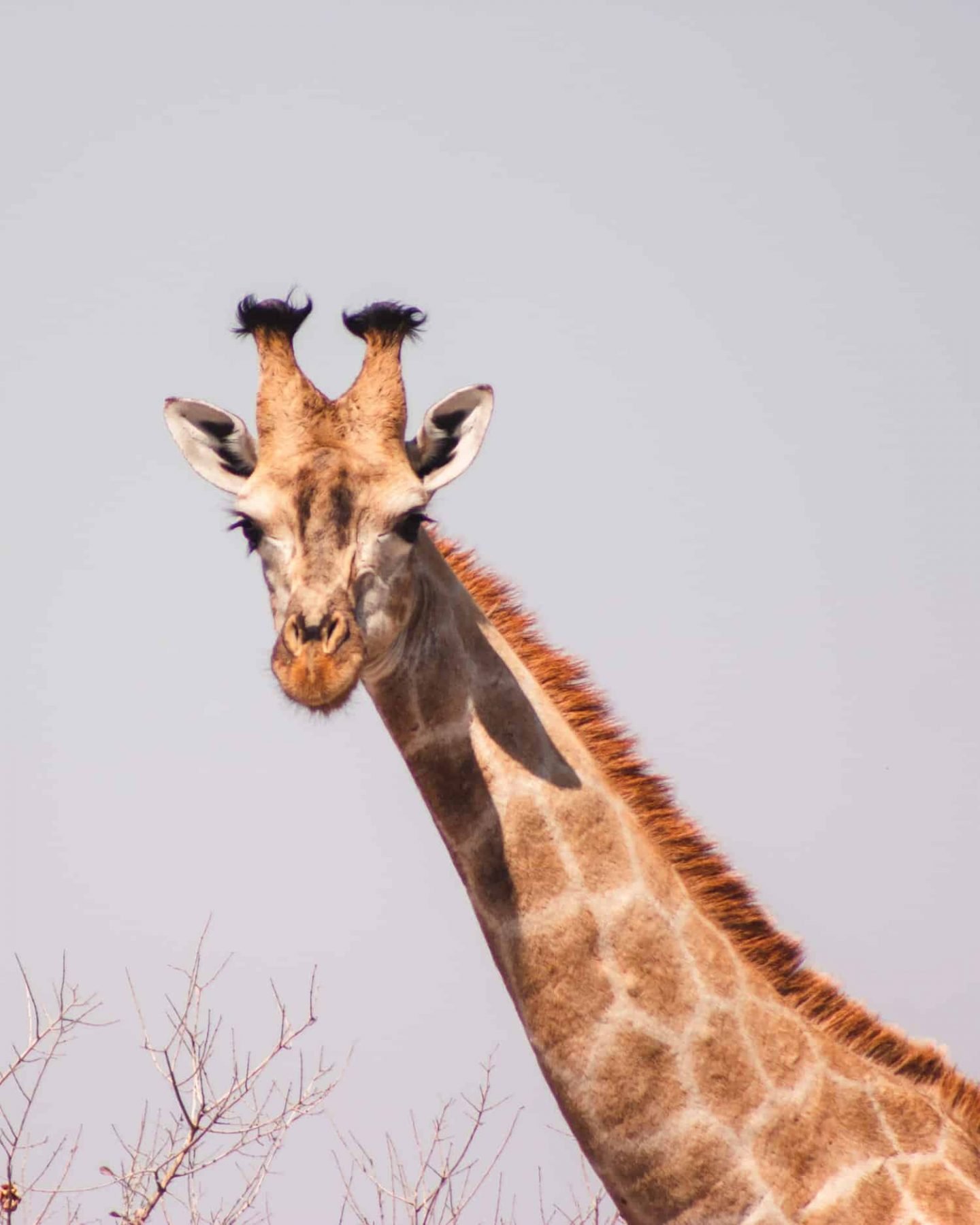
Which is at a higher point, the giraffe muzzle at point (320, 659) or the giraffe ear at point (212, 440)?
the giraffe ear at point (212, 440)

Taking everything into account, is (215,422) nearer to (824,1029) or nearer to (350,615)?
(350,615)

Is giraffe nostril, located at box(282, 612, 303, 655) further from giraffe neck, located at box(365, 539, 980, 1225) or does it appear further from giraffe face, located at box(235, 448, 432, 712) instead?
giraffe neck, located at box(365, 539, 980, 1225)

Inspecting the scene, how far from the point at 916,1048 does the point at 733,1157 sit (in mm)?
1357

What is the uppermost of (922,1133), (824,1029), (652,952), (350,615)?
(350,615)

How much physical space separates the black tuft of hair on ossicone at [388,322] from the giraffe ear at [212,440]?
0.92 metres

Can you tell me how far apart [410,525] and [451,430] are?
85cm

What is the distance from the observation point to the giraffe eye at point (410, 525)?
29.8 feet

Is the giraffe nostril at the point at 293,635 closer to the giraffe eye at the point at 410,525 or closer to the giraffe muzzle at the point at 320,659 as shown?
the giraffe muzzle at the point at 320,659

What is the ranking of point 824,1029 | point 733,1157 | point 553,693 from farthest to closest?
point 553,693 → point 824,1029 → point 733,1157

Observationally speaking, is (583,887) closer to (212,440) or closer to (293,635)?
(293,635)

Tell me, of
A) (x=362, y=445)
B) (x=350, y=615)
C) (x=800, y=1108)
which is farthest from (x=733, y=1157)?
(x=362, y=445)

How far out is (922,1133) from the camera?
28.8 feet

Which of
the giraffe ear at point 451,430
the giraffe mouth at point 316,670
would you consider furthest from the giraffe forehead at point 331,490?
the giraffe mouth at point 316,670

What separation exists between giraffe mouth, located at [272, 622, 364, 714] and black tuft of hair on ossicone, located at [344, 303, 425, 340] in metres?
2.26
